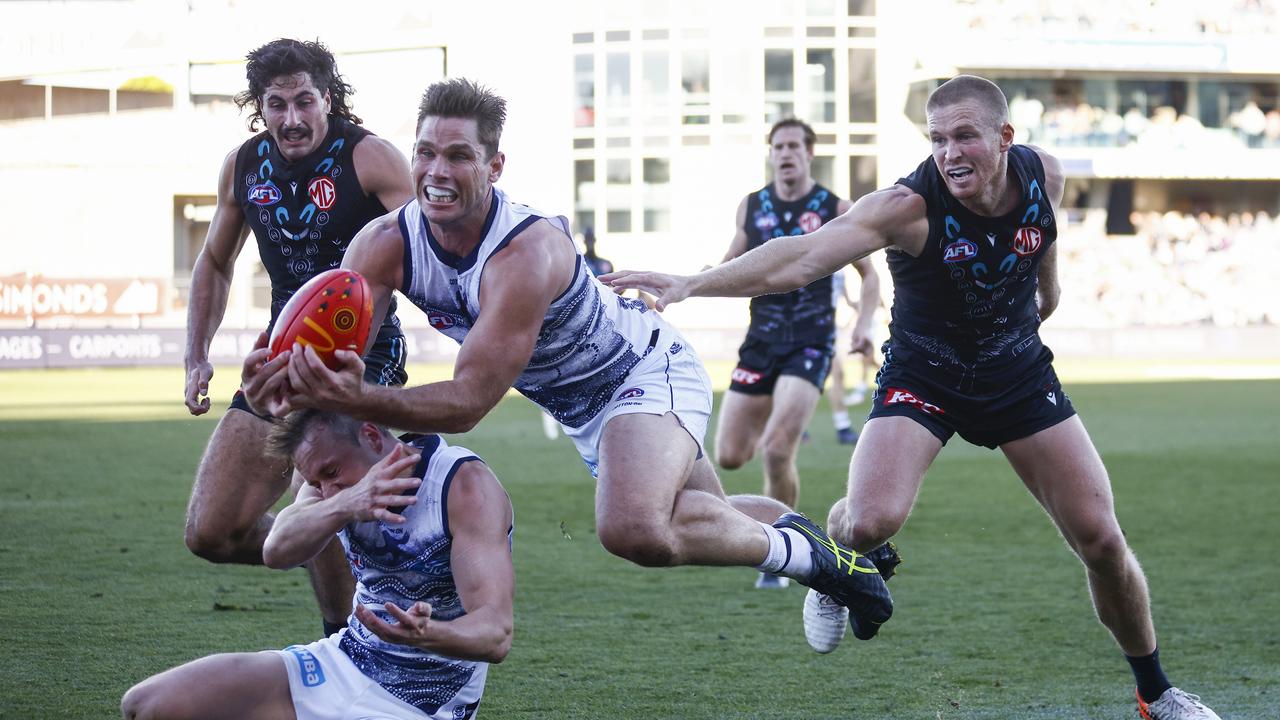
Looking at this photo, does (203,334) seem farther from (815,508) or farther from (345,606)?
(815,508)

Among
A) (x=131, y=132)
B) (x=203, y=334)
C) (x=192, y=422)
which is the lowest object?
(x=192, y=422)

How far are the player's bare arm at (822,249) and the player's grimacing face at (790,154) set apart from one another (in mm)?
3950

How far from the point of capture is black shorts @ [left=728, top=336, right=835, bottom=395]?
943 cm

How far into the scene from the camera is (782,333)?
9539 millimetres

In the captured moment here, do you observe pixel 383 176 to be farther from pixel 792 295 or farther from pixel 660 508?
pixel 792 295

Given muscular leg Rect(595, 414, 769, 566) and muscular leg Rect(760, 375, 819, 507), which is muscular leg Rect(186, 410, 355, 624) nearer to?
muscular leg Rect(595, 414, 769, 566)

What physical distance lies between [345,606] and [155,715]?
7.36 feet

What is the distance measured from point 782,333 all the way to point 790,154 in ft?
3.79

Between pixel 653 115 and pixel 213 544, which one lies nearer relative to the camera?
pixel 213 544

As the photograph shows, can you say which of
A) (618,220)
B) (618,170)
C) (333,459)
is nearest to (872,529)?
(333,459)

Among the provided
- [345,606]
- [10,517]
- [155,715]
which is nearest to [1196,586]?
[345,606]

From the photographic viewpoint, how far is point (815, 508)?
439 inches

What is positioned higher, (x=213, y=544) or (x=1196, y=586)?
(x=213, y=544)

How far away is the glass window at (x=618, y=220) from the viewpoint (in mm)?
42722
